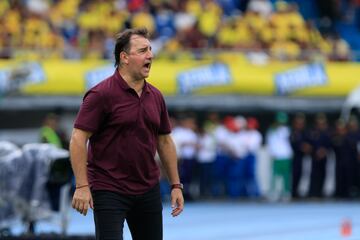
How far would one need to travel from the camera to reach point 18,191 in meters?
13.8

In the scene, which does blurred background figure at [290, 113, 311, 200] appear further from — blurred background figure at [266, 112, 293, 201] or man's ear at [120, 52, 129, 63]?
man's ear at [120, 52, 129, 63]

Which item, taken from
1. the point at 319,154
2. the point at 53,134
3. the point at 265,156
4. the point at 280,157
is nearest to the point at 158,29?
the point at 265,156

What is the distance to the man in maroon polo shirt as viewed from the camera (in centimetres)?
762

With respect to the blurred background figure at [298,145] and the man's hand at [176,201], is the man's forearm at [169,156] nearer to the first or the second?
the man's hand at [176,201]

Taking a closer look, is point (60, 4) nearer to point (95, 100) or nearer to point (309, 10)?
point (309, 10)

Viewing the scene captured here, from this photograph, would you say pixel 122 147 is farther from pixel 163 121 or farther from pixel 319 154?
pixel 319 154

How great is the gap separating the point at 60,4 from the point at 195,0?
3.02 meters

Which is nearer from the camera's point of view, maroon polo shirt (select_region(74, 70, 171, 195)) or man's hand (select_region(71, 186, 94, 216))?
man's hand (select_region(71, 186, 94, 216))

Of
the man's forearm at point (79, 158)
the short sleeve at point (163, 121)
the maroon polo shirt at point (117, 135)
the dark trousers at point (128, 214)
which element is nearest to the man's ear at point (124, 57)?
the maroon polo shirt at point (117, 135)

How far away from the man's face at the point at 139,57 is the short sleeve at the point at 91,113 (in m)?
0.29

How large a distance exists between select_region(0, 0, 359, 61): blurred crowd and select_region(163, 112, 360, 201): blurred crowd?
1.56m

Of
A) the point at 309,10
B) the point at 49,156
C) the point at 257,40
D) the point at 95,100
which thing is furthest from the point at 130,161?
the point at 309,10

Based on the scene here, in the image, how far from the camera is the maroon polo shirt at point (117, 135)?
25.1 feet

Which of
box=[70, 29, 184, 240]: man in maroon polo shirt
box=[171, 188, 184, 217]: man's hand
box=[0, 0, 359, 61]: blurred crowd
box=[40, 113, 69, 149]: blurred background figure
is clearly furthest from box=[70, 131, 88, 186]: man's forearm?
box=[0, 0, 359, 61]: blurred crowd
